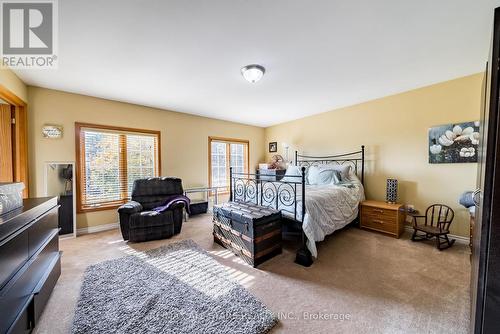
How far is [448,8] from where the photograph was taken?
61.6 inches

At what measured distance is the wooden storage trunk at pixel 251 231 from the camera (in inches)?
89.7

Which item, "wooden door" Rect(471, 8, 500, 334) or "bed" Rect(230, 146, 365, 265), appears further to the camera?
"bed" Rect(230, 146, 365, 265)

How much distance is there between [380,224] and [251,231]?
2.43 meters

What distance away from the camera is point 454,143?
2.89m

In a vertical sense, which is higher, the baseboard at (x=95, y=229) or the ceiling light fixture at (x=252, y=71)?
the ceiling light fixture at (x=252, y=71)

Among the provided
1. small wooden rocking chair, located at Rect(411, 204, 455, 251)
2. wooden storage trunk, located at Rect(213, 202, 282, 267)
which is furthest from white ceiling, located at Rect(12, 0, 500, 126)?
small wooden rocking chair, located at Rect(411, 204, 455, 251)

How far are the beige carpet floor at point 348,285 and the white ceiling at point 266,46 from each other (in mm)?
2464

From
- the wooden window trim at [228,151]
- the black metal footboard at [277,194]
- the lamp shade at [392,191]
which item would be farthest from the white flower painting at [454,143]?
the wooden window trim at [228,151]

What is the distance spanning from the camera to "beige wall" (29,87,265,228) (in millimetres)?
3043

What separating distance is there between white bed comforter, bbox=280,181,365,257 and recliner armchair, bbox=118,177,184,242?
6.11 ft

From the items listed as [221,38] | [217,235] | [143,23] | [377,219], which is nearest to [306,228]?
[217,235]

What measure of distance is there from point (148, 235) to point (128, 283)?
1113 mm

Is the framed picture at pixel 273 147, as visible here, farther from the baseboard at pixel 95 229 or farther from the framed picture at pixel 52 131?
the framed picture at pixel 52 131

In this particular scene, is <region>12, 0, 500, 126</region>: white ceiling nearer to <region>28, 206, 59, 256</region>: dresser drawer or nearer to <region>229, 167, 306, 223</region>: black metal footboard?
<region>229, 167, 306, 223</region>: black metal footboard
